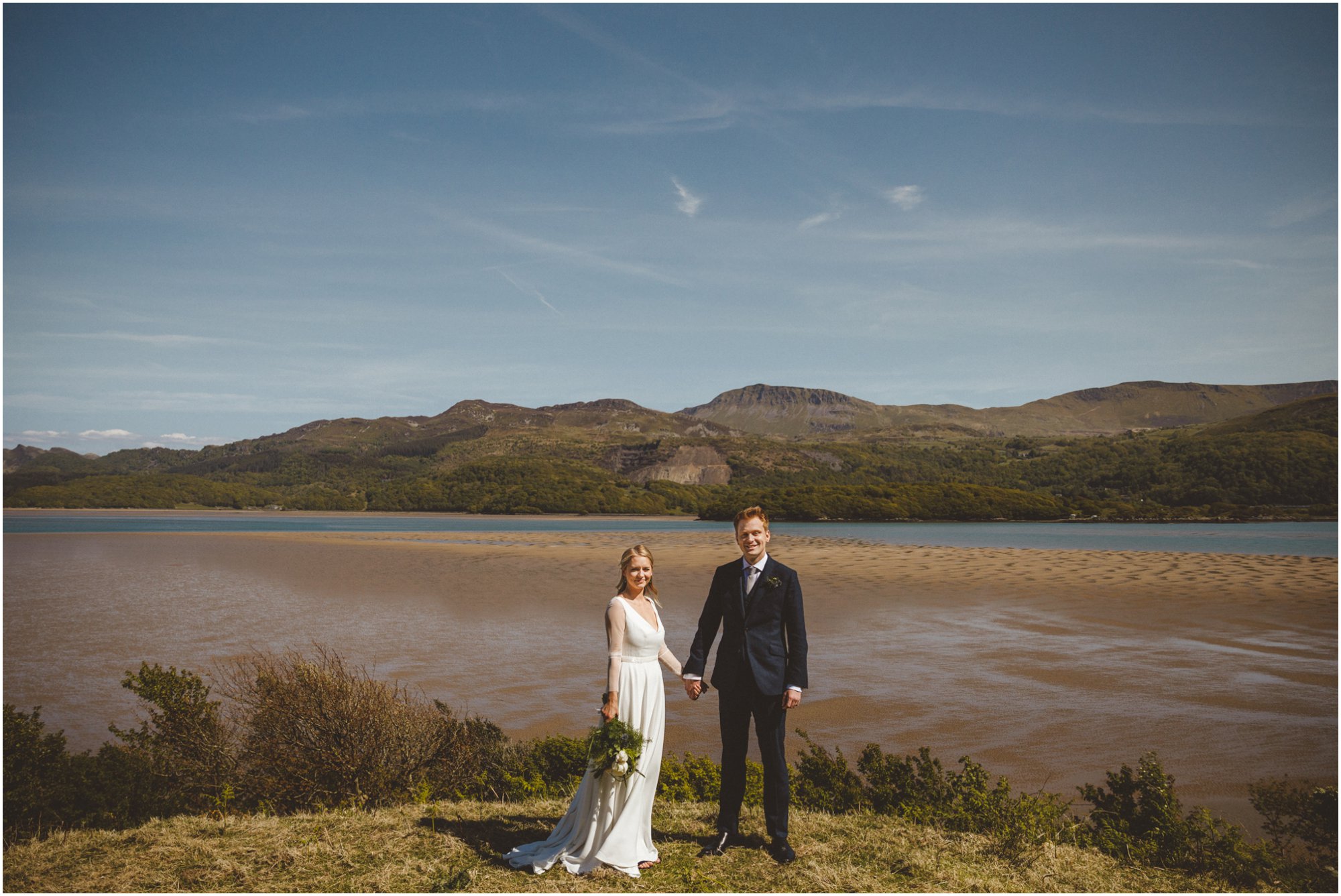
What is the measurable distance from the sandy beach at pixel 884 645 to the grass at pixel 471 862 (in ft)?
10.5

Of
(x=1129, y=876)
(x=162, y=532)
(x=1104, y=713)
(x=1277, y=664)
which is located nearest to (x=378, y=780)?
(x=1129, y=876)

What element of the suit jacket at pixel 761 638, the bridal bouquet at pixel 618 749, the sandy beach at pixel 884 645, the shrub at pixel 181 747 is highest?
the suit jacket at pixel 761 638

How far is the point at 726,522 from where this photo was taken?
334ft

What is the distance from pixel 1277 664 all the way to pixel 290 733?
52.8ft

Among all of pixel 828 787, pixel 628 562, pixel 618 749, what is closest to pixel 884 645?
pixel 828 787

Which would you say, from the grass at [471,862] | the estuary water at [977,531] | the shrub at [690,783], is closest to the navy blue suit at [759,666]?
the grass at [471,862]

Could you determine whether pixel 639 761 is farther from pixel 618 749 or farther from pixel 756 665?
pixel 756 665

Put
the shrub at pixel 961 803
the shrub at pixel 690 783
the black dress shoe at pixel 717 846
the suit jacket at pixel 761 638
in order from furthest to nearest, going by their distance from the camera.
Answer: the shrub at pixel 690 783 → the shrub at pixel 961 803 → the black dress shoe at pixel 717 846 → the suit jacket at pixel 761 638

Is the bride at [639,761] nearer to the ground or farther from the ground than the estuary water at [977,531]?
farther from the ground

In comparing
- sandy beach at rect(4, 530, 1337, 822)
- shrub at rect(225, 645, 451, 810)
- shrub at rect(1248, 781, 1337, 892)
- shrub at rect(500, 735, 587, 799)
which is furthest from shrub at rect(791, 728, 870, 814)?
shrub at rect(225, 645, 451, 810)

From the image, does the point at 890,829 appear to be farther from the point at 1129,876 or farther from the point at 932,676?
the point at 932,676

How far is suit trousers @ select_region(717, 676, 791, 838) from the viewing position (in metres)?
5.97

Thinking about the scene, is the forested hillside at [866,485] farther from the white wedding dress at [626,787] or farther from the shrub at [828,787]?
the white wedding dress at [626,787]

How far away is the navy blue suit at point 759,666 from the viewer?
5.96 meters
